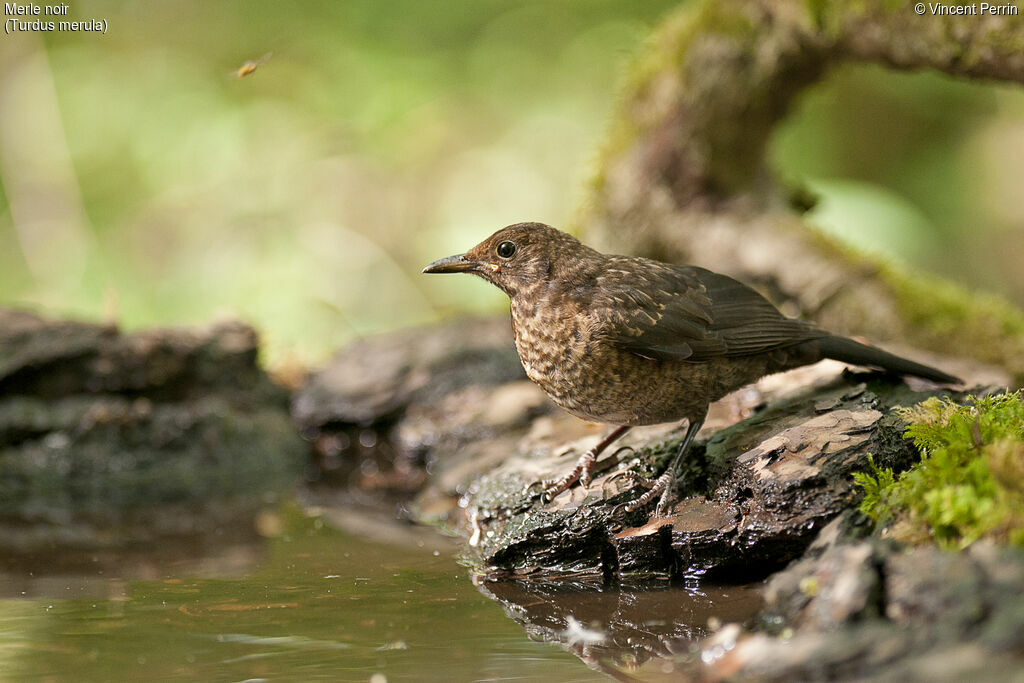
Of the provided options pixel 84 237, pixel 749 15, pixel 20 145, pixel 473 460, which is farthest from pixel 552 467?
pixel 20 145

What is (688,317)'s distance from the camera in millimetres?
3557

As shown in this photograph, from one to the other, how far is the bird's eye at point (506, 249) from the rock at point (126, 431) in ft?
6.37

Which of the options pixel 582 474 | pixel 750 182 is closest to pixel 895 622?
pixel 582 474

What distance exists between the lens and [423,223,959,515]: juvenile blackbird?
3.39 m

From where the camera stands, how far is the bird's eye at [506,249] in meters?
3.72

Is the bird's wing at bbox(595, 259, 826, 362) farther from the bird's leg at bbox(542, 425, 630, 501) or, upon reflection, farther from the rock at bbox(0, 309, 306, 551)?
the rock at bbox(0, 309, 306, 551)

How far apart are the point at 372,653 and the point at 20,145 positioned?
8333 mm

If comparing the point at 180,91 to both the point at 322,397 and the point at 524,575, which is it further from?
the point at 524,575

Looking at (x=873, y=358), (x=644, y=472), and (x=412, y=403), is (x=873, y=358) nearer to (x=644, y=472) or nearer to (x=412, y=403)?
(x=644, y=472)

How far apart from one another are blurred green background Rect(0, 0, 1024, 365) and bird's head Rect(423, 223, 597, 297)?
4814 mm

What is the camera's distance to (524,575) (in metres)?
3.37

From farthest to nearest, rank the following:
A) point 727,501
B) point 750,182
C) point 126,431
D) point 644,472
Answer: point 750,182 → point 126,431 → point 644,472 → point 727,501

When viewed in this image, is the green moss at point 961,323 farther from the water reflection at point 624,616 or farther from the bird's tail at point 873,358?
the water reflection at point 624,616

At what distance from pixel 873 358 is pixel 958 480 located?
1.17m
